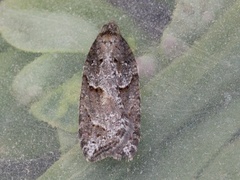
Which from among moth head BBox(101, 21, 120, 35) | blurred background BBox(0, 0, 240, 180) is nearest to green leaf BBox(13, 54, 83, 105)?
blurred background BBox(0, 0, 240, 180)

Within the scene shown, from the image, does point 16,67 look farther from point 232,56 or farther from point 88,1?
point 232,56

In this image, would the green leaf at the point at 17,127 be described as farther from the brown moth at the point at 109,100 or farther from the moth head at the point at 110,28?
the moth head at the point at 110,28

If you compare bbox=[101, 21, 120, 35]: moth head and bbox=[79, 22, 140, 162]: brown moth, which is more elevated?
bbox=[101, 21, 120, 35]: moth head

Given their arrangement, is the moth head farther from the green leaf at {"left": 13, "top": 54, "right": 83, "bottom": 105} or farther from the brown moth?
the green leaf at {"left": 13, "top": 54, "right": 83, "bottom": 105}

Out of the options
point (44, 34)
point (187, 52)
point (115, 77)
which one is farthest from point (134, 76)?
point (44, 34)

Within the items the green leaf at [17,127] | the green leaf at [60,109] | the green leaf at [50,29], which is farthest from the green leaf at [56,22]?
the green leaf at [60,109]

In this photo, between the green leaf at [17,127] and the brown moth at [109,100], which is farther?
the green leaf at [17,127]

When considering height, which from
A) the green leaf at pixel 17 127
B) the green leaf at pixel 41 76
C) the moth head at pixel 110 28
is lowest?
the green leaf at pixel 17 127
